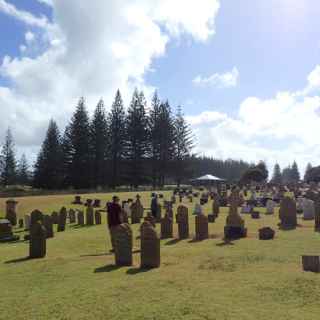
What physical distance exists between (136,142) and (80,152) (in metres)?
9.25

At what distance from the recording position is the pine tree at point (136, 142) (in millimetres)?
76312

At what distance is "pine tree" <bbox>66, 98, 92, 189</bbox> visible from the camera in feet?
246

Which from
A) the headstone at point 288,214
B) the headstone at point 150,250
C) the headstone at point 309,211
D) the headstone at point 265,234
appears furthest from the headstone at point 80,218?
the headstone at point 150,250

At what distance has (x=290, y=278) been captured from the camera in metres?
10.5

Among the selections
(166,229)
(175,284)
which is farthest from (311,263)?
(166,229)

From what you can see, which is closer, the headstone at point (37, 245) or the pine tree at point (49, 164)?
the headstone at point (37, 245)

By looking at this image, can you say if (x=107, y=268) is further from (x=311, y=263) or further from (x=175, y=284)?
(x=311, y=263)

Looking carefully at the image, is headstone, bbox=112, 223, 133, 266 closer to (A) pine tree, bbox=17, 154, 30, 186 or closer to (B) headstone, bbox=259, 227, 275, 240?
(B) headstone, bbox=259, 227, 275, 240

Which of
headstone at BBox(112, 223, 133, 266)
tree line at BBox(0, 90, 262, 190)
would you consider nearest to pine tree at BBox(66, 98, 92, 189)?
tree line at BBox(0, 90, 262, 190)

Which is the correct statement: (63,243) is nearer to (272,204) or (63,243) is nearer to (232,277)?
(232,277)

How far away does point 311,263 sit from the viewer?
36.6 feet

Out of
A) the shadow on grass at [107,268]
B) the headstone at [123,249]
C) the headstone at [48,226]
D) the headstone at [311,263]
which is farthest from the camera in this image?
the headstone at [48,226]

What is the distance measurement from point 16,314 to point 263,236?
35.5ft

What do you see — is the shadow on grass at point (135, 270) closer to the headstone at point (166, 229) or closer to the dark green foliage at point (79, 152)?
the headstone at point (166, 229)
